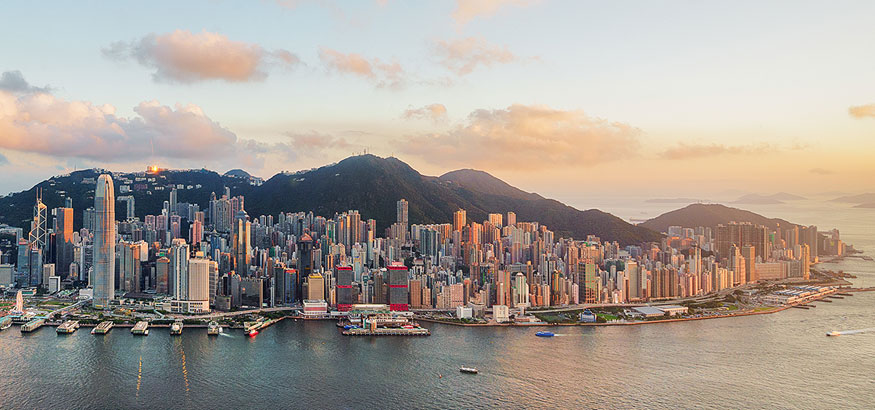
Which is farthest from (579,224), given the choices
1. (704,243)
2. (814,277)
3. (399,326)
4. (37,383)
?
(37,383)

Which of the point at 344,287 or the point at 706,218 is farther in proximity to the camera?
the point at 706,218

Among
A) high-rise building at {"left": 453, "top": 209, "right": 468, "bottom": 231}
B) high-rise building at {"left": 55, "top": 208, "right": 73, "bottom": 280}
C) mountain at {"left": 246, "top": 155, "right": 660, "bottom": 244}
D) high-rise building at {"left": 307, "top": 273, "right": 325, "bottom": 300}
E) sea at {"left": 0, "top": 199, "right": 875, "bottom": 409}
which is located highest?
Result: mountain at {"left": 246, "top": 155, "right": 660, "bottom": 244}

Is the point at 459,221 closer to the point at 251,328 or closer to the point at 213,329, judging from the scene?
the point at 251,328

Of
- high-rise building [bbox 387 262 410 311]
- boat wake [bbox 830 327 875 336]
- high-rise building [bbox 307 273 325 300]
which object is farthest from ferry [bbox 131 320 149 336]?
boat wake [bbox 830 327 875 336]

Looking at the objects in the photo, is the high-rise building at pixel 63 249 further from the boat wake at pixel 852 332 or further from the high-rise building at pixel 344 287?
the boat wake at pixel 852 332

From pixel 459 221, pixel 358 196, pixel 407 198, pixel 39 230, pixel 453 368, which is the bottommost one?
pixel 453 368

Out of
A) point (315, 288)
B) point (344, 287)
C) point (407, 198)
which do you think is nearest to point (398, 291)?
point (344, 287)

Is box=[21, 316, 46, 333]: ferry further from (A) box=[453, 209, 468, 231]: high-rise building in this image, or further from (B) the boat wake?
(A) box=[453, 209, 468, 231]: high-rise building
